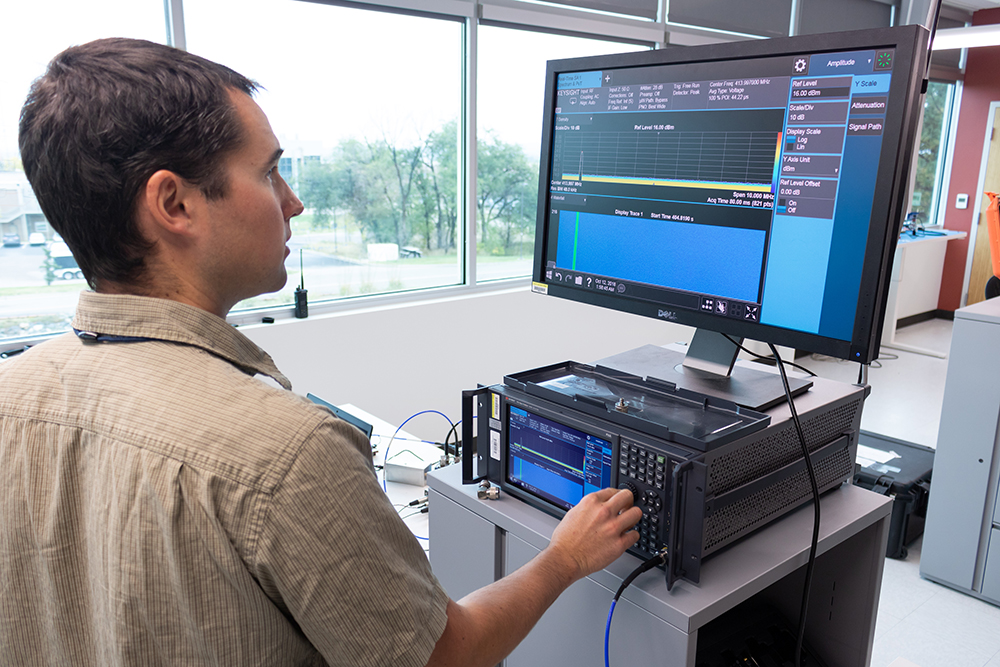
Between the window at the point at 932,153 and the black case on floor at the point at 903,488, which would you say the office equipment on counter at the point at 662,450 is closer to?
the black case on floor at the point at 903,488

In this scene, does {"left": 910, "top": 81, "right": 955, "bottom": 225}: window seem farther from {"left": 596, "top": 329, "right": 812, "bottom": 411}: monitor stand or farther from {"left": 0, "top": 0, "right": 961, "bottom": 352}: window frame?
{"left": 596, "top": 329, "right": 812, "bottom": 411}: monitor stand

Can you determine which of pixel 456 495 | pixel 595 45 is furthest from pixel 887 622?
pixel 595 45

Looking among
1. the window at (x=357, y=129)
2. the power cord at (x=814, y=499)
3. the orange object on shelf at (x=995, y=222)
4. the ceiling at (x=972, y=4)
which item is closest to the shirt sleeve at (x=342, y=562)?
the power cord at (x=814, y=499)

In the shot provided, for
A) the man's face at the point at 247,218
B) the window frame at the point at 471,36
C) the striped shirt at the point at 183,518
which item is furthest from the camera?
the window frame at the point at 471,36

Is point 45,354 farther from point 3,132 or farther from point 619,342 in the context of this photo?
point 619,342

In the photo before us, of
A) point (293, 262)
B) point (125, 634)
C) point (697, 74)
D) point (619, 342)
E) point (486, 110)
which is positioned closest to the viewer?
point (125, 634)

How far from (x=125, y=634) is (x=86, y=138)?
18.2 inches

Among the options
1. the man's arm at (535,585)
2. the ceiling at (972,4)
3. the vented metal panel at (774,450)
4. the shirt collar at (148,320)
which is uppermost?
the ceiling at (972,4)

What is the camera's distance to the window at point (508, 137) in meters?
3.70

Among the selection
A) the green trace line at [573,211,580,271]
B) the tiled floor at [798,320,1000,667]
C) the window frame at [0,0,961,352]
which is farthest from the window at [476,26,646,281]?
the green trace line at [573,211,580,271]

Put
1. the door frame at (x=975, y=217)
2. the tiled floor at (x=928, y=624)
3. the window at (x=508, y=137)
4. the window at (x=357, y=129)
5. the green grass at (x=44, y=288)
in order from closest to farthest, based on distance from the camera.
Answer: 1. the tiled floor at (x=928, y=624)
2. the green grass at (x=44, y=288)
3. the window at (x=357, y=129)
4. the window at (x=508, y=137)
5. the door frame at (x=975, y=217)

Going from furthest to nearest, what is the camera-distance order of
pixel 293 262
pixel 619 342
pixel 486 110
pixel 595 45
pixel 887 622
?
pixel 619 342
pixel 595 45
pixel 486 110
pixel 293 262
pixel 887 622

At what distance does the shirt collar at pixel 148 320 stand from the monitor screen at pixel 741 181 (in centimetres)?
67

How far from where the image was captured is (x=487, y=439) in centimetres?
114
